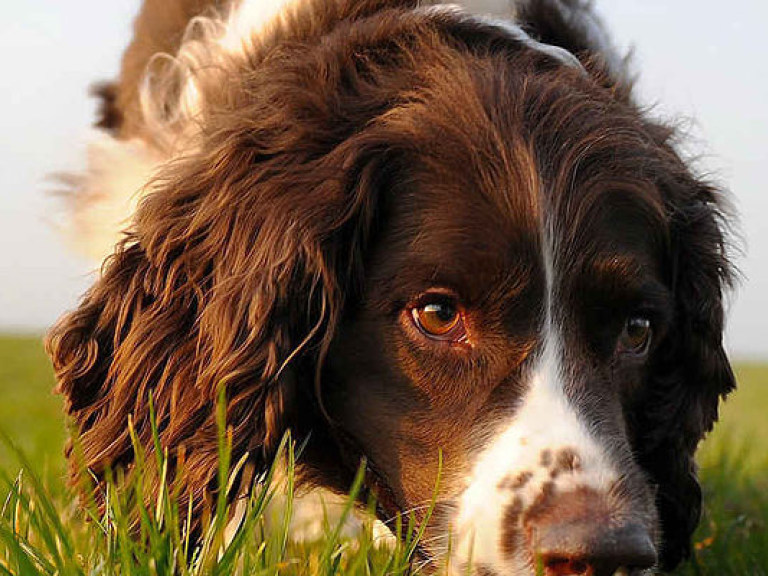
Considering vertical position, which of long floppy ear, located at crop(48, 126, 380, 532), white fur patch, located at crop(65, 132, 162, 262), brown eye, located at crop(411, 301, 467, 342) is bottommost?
white fur patch, located at crop(65, 132, 162, 262)

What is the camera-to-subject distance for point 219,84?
15.1 feet

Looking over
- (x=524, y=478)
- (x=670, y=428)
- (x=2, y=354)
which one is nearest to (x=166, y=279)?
(x=524, y=478)

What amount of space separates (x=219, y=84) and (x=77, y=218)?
4.28 ft

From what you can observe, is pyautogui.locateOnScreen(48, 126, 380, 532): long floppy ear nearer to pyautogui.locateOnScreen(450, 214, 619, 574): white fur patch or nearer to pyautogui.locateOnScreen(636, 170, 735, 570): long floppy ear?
pyautogui.locateOnScreen(450, 214, 619, 574): white fur patch

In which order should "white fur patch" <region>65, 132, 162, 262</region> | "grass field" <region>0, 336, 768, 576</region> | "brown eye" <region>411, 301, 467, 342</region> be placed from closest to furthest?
"grass field" <region>0, 336, 768, 576</region>, "brown eye" <region>411, 301, 467, 342</region>, "white fur patch" <region>65, 132, 162, 262</region>

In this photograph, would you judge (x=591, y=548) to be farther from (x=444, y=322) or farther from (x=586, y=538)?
(x=444, y=322)

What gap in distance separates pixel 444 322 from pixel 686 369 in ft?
4.14

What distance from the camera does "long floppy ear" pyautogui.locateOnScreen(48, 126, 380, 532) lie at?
372 centimetres

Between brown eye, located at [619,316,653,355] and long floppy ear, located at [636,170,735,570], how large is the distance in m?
0.42

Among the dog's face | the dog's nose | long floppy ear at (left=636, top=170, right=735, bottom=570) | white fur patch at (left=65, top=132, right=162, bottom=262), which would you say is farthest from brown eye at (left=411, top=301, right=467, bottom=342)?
white fur patch at (left=65, top=132, right=162, bottom=262)

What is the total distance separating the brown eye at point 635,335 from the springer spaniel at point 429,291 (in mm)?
12

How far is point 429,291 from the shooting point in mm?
3549

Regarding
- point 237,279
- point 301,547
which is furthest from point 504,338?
point 301,547

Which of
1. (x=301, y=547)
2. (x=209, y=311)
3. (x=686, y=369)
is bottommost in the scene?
(x=301, y=547)
